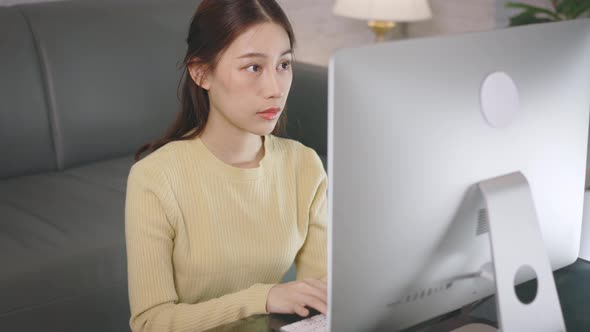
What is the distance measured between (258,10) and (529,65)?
0.51 metres

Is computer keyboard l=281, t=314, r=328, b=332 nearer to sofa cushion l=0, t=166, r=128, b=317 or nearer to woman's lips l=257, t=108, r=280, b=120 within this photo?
woman's lips l=257, t=108, r=280, b=120

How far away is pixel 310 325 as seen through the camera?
3.80 ft

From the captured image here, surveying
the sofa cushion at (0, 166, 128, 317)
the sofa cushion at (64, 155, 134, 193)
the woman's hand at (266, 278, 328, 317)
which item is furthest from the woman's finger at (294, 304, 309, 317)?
the sofa cushion at (64, 155, 134, 193)

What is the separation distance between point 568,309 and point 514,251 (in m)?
0.27

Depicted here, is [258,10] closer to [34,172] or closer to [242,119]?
[242,119]

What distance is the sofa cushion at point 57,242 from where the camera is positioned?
1932mm

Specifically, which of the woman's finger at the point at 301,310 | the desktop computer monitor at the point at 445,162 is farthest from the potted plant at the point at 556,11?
the woman's finger at the point at 301,310

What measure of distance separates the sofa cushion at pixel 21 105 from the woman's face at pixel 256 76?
4.16 ft

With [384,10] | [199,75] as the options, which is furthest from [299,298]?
[384,10]

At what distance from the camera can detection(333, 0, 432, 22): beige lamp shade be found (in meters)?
3.63

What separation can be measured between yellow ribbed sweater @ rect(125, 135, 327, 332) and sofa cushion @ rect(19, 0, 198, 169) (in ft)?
4.11

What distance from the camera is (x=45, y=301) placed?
1960mm

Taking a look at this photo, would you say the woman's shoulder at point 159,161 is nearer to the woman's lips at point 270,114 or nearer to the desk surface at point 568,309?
the woman's lips at point 270,114

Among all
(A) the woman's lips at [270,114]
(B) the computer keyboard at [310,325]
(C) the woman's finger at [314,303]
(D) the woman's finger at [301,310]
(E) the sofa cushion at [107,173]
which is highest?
(A) the woman's lips at [270,114]
